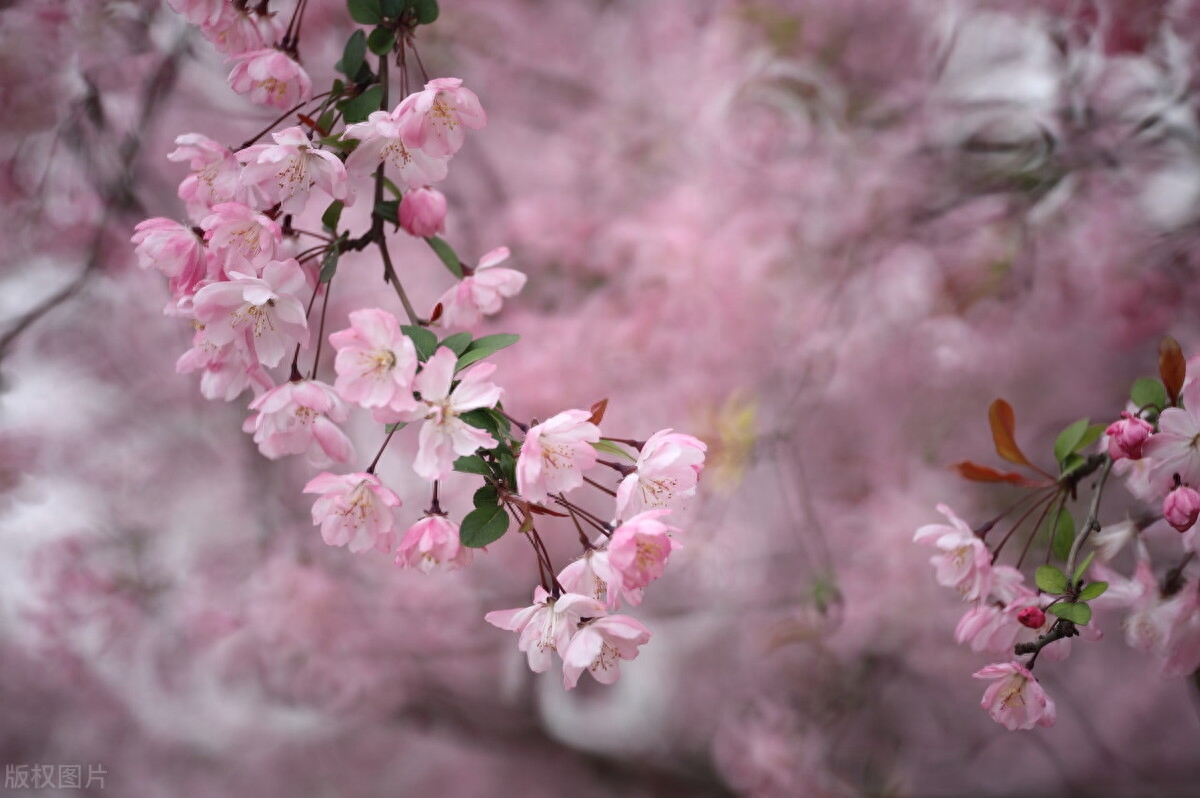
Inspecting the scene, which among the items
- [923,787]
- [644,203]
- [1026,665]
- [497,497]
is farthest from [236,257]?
[923,787]

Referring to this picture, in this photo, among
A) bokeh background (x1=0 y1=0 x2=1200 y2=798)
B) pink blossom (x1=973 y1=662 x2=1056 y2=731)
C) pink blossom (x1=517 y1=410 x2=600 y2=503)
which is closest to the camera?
pink blossom (x1=517 y1=410 x2=600 y2=503)

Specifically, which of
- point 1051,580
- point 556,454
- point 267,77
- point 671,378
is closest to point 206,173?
point 267,77

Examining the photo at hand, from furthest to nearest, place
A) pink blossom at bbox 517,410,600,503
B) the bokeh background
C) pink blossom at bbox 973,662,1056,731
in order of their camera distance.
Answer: the bokeh background → pink blossom at bbox 973,662,1056,731 → pink blossom at bbox 517,410,600,503

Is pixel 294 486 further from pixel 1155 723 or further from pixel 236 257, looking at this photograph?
pixel 1155 723

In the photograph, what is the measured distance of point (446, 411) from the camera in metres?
0.40

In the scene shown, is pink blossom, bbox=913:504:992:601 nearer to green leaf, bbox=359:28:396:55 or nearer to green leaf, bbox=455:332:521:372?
green leaf, bbox=455:332:521:372

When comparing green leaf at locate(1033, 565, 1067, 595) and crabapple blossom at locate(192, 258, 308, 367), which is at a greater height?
crabapple blossom at locate(192, 258, 308, 367)

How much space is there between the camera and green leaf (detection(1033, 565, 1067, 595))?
1.52 feet

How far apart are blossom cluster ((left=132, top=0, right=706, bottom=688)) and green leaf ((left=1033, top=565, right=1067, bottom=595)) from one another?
0.21 m

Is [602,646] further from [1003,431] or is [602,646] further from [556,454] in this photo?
[1003,431]

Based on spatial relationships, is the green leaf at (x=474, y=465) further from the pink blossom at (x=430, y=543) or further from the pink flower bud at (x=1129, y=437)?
the pink flower bud at (x=1129, y=437)

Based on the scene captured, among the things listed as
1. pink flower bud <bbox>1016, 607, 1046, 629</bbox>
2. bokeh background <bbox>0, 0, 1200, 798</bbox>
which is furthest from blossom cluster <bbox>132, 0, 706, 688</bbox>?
bokeh background <bbox>0, 0, 1200, 798</bbox>

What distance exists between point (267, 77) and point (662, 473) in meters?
0.33

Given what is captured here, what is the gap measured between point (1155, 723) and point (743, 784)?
0.55 meters
